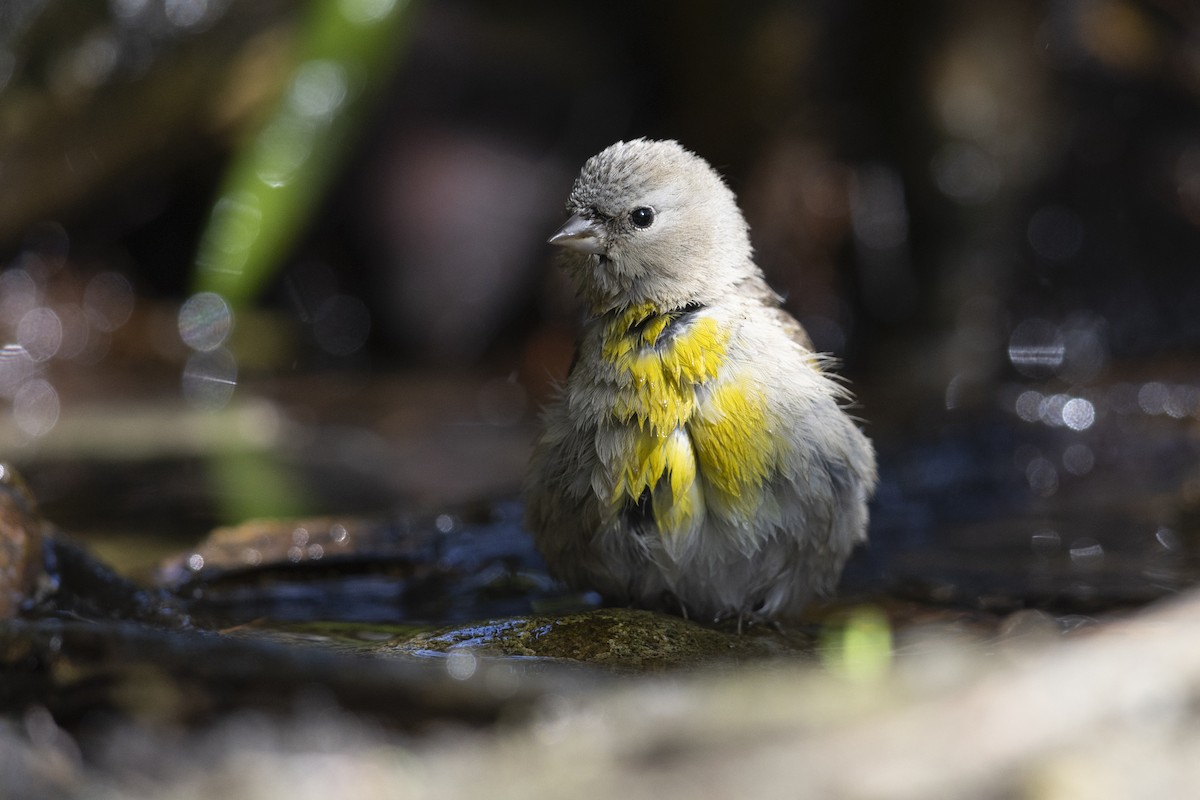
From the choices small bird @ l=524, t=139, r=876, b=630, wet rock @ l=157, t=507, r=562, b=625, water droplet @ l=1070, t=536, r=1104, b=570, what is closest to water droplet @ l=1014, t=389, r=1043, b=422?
water droplet @ l=1070, t=536, r=1104, b=570

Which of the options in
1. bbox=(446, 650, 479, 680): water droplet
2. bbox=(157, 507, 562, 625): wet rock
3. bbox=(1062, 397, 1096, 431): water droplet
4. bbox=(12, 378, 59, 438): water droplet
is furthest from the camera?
bbox=(12, 378, 59, 438): water droplet

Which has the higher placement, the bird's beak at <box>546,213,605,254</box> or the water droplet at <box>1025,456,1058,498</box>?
the bird's beak at <box>546,213,605,254</box>

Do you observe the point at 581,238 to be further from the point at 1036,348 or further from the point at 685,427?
the point at 1036,348

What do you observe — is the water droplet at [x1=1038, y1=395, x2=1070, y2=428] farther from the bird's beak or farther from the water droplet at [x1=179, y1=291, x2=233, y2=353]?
the water droplet at [x1=179, y1=291, x2=233, y2=353]

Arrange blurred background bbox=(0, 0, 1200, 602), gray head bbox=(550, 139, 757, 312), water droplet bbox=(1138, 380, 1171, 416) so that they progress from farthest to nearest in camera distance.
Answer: blurred background bbox=(0, 0, 1200, 602) < water droplet bbox=(1138, 380, 1171, 416) < gray head bbox=(550, 139, 757, 312)

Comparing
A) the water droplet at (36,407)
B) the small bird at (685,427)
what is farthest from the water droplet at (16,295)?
the small bird at (685,427)

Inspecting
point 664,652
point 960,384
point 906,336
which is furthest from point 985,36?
point 664,652

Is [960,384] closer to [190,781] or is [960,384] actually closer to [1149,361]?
[1149,361]
